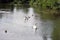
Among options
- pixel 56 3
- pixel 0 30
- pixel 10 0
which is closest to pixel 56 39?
pixel 0 30

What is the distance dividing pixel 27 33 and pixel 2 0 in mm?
37999

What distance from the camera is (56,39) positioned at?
14570 millimetres

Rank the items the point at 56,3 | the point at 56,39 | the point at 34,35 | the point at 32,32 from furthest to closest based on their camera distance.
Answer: the point at 56,3 < the point at 32,32 < the point at 34,35 < the point at 56,39

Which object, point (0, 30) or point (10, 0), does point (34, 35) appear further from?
point (10, 0)

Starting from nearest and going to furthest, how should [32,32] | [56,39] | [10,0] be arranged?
[56,39], [32,32], [10,0]

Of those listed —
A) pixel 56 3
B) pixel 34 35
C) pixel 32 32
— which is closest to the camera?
pixel 34 35

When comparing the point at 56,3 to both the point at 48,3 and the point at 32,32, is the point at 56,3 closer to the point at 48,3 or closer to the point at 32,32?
the point at 48,3

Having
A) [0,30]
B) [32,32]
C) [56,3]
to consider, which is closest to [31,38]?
[32,32]

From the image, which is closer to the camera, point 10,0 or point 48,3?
point 48,3

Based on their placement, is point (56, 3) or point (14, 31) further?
point (56, 3)

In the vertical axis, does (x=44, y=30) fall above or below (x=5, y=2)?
above

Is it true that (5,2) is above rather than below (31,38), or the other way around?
below

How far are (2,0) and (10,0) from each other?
6.45 ft

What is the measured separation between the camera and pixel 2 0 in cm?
5353
